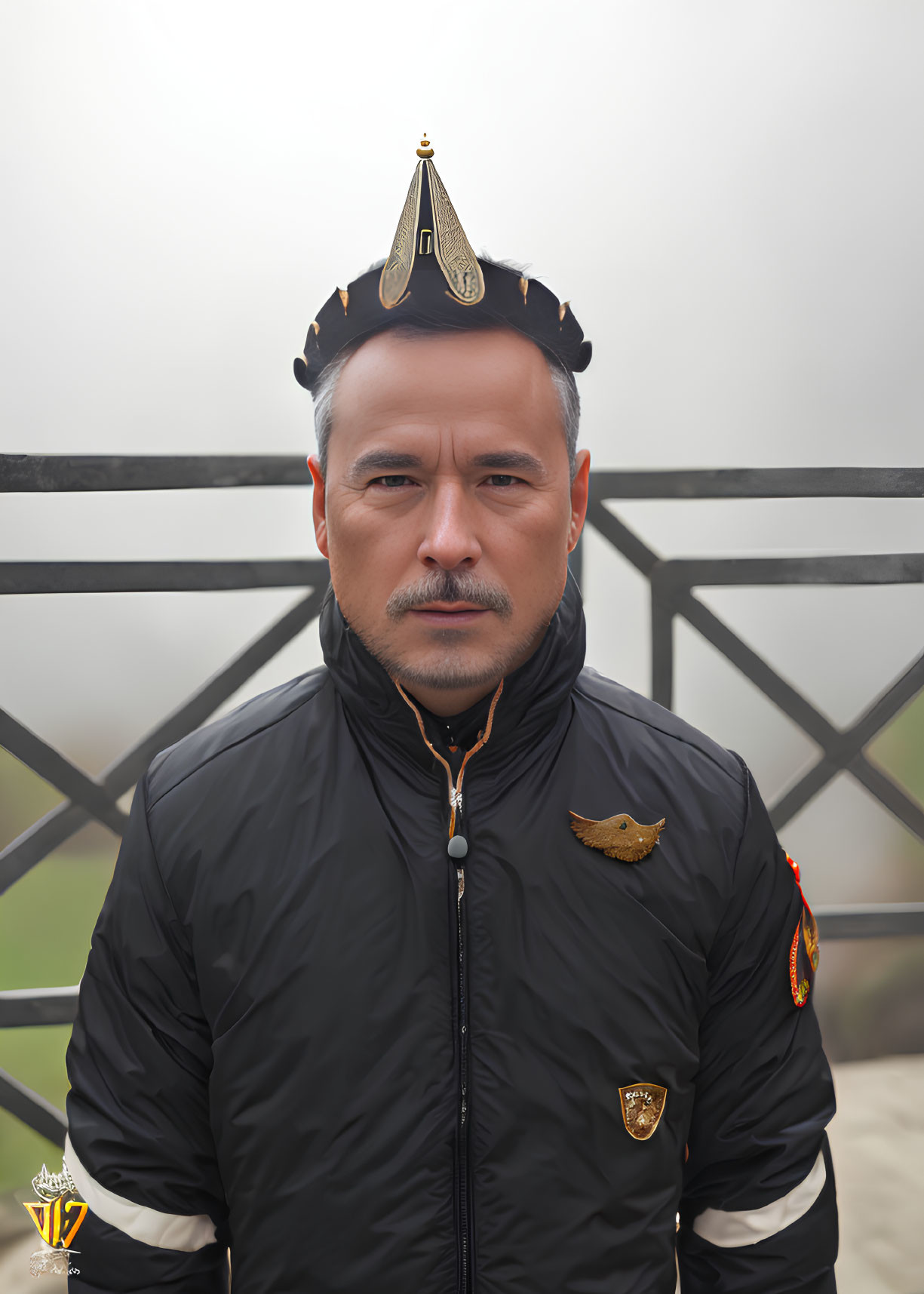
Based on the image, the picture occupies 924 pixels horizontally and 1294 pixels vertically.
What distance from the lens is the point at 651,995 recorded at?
28.0 inches

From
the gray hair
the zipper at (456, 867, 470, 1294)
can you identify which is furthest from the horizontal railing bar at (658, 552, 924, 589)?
the zipper at (456, 867, 470, 1294)

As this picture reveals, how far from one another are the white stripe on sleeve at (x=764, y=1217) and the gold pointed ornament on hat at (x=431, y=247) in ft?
2.82

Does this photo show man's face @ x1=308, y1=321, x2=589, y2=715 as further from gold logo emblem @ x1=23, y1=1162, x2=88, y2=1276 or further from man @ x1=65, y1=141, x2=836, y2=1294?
gold logo emblem @ x1=23, y1=1162, x2=88, y2=1276

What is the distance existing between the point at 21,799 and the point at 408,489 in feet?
5.13

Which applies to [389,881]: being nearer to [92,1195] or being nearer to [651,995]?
[651,995]

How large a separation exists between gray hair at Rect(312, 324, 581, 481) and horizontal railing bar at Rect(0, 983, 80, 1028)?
112 centimetres

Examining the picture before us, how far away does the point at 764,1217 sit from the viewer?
0.74 m

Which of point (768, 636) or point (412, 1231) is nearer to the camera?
point (412, 1231)

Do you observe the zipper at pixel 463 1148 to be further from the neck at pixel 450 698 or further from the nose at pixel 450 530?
the nose at pixel 450 530

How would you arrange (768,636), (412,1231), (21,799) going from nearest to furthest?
1. (412,1231)
2. (21,799)
3. (768,636)

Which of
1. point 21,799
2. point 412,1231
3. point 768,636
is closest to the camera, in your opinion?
point 412,1231

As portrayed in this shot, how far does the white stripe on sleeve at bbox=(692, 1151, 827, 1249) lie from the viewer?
2.43 feet

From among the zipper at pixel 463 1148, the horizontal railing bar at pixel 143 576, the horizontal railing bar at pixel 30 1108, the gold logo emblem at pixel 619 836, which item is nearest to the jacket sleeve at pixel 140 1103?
the zipper at pixel 463 1148

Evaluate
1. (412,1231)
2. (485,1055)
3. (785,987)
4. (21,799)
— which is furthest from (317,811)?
(21,799)
